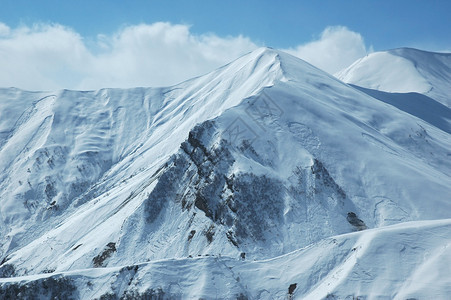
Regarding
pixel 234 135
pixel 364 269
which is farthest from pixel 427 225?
pixel 234 135

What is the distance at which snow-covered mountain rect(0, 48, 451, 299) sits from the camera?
1168 inches

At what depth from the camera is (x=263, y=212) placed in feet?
140

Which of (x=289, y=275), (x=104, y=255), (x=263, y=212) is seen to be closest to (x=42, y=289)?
(x=104, y=255)

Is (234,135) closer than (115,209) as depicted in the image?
Yes

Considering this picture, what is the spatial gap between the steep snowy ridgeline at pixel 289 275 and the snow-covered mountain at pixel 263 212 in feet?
0.31

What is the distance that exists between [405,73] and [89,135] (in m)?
115

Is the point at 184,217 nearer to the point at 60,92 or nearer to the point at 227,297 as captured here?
the point at 227,297

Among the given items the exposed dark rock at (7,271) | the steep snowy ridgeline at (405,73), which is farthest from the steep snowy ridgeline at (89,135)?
the steep snowy ridgeline at (405,73)

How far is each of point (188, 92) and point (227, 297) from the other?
107m

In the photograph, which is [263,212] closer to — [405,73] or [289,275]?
[289,275]

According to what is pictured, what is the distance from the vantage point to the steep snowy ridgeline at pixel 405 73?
132250 mm

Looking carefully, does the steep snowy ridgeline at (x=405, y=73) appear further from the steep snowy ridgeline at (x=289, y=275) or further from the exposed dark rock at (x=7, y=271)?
the exposed dark rock at (x=7, y=271)

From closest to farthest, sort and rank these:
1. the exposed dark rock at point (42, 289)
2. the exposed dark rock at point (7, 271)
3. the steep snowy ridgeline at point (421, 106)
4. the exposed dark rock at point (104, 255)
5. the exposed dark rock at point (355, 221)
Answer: the exposed dark rock at point (42, 289)
the exposed dark rock at point (355, 221)
the exposed dark rock at point (104, 255)
the exposed dark rock at point (7, 271)
the steep snowy ridgeline at point (421, 106)

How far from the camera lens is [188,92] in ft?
430
